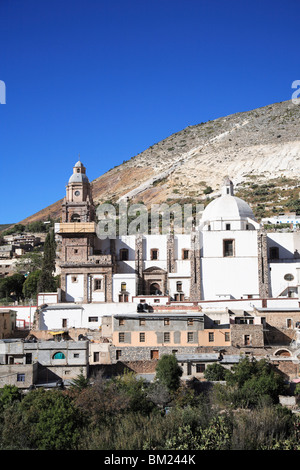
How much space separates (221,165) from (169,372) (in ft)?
337

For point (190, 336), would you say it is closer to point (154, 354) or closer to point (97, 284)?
point (154, 354)

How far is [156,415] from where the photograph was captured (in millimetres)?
29625

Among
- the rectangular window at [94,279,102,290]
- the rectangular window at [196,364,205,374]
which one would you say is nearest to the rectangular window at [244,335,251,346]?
the rectangular window at [196,364,205,374]

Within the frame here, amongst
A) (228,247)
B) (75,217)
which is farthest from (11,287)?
(228,247)

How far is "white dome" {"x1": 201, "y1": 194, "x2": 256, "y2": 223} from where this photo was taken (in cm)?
5512

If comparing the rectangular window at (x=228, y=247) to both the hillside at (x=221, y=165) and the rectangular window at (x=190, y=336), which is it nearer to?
the rectangular window at (x=190, y=336)

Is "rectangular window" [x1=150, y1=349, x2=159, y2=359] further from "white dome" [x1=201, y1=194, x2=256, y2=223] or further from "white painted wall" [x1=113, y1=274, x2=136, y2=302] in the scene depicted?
"white dome" [x1=201, y1=194, x2=256, y2=223]

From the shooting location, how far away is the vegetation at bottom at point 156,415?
26594 mm

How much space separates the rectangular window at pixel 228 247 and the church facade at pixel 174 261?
95 mm

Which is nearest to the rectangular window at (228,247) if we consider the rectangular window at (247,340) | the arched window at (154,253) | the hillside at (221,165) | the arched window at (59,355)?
the arched window at (154,253)

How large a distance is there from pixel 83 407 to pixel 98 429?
227 cm

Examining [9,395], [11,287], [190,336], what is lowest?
[9,395]

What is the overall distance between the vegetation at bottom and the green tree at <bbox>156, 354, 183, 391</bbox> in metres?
0.06
